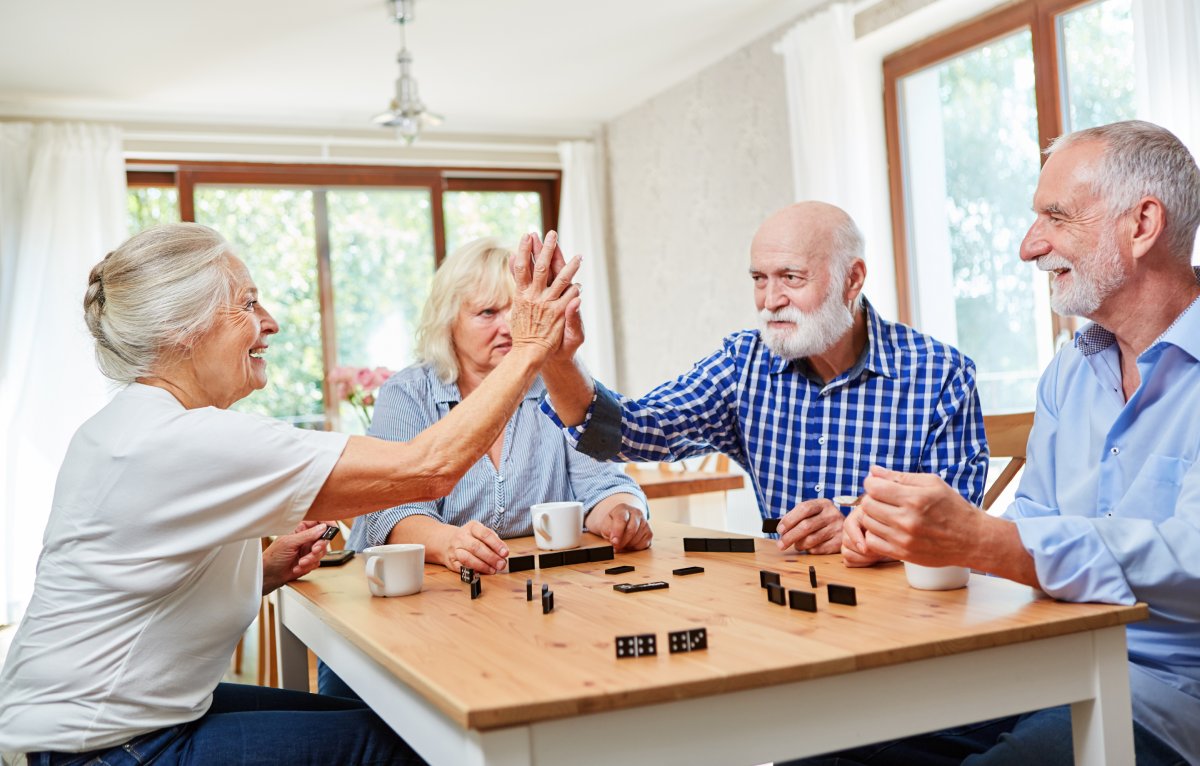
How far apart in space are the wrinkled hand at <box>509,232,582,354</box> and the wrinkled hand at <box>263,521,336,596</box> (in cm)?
48

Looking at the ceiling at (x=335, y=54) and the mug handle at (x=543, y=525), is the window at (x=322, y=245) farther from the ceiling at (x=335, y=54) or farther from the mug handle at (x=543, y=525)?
the mug handle at (x=543, y=525)

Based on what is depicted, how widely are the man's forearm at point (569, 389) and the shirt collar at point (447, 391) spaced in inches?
8.4

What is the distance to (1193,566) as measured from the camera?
123cm

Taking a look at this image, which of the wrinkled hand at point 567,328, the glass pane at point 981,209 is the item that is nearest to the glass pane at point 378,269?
the glass pane at point 981,209

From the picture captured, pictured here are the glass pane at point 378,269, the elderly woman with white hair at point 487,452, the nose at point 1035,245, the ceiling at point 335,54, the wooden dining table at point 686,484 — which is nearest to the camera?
the nose at point 1035,245

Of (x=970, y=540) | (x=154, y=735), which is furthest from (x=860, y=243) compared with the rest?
(x=154, y=735)

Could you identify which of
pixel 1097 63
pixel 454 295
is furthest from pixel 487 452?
pixel 1097 63

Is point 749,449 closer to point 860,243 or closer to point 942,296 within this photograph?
point 860,243

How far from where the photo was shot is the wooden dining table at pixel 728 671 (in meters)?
0.93

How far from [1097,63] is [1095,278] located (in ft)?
7.96

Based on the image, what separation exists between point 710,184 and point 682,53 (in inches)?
27.3

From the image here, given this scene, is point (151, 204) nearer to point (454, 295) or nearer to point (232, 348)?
point (454, 295)

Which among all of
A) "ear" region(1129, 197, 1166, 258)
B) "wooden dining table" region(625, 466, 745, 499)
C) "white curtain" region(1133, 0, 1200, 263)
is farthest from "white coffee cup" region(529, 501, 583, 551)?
"white curtain" region(1133, 0, 1200, 263)

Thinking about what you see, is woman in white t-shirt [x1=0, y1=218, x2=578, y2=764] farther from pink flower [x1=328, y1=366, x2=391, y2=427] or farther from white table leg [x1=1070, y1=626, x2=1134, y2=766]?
pink flower [x1=328, y1=366, x2=391, y2=427]
